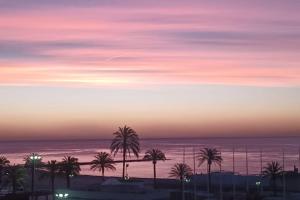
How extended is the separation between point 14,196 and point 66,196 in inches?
211

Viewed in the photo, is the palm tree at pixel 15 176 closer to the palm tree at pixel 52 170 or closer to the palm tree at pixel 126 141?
the palm tree at pixel 52 170

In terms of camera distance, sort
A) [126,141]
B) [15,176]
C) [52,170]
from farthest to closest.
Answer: [126,141]
[15,176]
[52,170]

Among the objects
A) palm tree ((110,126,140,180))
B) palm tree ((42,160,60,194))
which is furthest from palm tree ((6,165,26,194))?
palm tree ((110,126,140,180))

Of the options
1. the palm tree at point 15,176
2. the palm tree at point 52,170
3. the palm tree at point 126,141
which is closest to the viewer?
the palm tree at point 52,170

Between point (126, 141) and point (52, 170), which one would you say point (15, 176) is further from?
point (126, 141)

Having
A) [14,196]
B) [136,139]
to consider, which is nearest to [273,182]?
[136,139]

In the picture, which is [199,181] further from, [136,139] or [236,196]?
[236,196]

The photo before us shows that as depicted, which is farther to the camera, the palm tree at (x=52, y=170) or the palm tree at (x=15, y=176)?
the palm tree at (x=15, y=176)

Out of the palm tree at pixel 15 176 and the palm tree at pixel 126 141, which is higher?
the palm tree at pixel 126 141

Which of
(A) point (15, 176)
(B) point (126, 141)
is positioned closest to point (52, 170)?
(A) point (15, 176)

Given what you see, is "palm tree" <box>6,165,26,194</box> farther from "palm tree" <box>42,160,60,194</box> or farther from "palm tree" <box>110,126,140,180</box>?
"palm tree" <box>110,126,140,180</box>

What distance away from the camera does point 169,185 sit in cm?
7194

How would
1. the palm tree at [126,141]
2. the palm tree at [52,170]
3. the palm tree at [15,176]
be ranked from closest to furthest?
the palm tree at [52,170] → the palm tree at [15,176] → the palm tree at [126,141]

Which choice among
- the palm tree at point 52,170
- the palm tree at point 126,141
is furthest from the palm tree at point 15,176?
the palm tree at point 126,141
